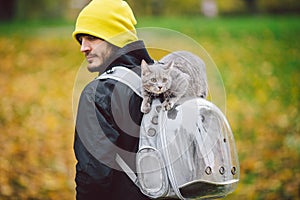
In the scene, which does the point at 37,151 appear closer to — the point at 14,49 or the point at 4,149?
the point at 4,149

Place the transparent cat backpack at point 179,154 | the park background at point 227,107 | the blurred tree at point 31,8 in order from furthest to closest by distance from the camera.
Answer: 1. the blurred tree at point 31,8
2. the park background at point 227,107
3. the transparent cat backpack at point 179,154

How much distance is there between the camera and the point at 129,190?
3188 mm

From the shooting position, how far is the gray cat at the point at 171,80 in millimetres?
3020

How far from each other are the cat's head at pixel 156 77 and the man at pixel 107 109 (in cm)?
12

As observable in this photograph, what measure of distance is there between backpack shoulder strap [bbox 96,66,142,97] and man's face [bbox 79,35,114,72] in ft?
0.50

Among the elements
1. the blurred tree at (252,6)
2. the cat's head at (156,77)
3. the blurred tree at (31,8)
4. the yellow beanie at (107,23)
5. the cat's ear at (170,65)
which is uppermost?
the blurred tree at (252,6)

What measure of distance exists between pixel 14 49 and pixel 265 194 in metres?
11.5

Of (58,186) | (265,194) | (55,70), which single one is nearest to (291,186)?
(265,194)

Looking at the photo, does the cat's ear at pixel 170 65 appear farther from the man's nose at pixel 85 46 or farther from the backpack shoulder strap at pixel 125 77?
the man's nose at pixel 85 46

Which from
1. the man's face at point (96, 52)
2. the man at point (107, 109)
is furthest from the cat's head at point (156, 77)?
the man's face at point (96, 52)

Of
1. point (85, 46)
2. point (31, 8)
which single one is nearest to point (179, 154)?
point (85, 46)

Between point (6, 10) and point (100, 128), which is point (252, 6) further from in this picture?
point (100, 128)

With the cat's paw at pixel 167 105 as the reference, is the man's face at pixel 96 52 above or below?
above

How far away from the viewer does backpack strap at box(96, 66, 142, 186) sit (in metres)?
3.06
